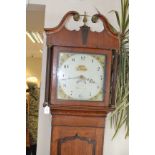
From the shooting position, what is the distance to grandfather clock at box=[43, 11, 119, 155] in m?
1.41

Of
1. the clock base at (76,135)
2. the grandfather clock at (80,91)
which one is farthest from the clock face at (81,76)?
the clock base at (76,135)

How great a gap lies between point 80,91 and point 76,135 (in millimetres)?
235

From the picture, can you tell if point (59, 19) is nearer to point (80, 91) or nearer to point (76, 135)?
point (80, 91)

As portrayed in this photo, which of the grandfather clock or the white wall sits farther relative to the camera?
the white wall

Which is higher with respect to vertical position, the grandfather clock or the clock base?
the grandfather clock

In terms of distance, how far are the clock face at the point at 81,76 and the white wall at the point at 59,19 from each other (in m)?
0.40

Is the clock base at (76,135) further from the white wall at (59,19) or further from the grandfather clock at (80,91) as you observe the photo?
the white wall at (59,19)

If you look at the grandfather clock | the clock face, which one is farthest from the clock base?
the clock face

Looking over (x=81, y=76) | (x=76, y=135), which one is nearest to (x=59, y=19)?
(x=81, y=76)

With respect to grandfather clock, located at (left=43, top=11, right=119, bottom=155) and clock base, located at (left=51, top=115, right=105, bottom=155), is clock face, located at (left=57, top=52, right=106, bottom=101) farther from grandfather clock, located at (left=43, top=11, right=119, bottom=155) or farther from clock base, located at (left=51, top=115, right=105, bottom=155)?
clock base, located at (left=51, top=115, right=105, bottom=155)

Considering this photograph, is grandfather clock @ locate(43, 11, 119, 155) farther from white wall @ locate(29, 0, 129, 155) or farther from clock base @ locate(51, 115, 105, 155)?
white wall @ locate(29, 0, 129, 155)
